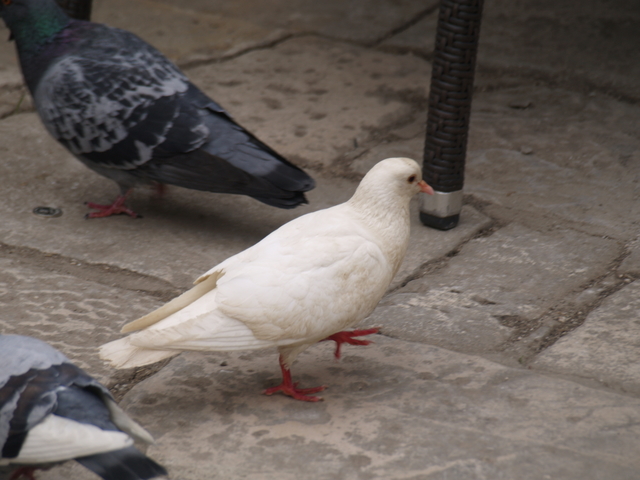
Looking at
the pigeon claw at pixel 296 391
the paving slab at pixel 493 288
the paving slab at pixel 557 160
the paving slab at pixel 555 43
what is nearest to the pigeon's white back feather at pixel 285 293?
the pigeon claw at pixel 296 391

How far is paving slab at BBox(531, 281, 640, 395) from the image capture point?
7.77 feet

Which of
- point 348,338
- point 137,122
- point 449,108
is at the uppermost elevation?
point 449,108

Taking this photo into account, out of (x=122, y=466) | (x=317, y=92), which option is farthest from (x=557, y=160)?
(x=122, y=466)

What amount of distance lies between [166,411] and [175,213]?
4.58 feet

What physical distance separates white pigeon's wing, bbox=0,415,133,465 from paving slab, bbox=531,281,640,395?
1.33 m

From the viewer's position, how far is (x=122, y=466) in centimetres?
173

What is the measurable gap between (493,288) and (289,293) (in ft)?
3.36

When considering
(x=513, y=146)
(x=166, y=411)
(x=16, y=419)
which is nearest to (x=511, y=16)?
(x=513, y=146)

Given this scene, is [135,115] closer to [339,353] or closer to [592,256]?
[339,353]

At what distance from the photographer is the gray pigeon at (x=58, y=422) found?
1728mm

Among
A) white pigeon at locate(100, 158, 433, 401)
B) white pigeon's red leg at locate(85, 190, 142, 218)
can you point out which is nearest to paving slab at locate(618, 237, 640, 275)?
white pigeon at locate(100, 158, 433, 401)

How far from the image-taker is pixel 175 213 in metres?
3.49

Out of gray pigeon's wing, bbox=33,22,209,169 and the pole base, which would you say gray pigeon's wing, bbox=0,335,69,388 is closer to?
gray pigeon's wing, bbox=33,22,209,169

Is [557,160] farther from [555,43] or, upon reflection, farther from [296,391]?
[296,391]
